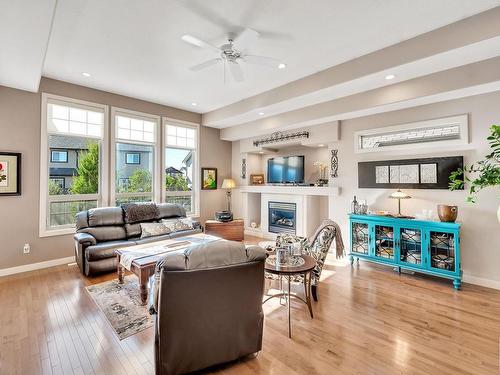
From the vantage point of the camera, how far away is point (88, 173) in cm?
481

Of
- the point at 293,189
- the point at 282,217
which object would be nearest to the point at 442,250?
the point at 293,189

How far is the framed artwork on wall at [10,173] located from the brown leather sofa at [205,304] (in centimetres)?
378

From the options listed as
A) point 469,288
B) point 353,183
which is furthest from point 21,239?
point 469,288

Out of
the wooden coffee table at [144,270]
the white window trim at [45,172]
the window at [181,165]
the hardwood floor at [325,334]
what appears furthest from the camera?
the window at [181,165]

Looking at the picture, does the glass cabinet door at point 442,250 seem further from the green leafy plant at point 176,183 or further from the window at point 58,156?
the window at point 58,156

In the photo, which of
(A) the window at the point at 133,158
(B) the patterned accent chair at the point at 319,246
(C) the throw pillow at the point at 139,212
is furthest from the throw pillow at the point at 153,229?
(B) the patterned accent chair at the point at 319,246

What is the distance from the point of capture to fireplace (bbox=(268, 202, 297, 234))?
5918mm

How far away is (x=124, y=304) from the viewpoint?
3023 mm

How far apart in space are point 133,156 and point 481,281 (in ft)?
20.9

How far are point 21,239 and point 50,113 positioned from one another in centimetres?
215

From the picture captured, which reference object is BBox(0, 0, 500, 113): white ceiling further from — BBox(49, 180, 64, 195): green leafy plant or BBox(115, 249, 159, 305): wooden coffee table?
BBox(115, 249, 159, 305): wooden coffee table

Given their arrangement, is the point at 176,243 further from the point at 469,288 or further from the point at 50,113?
the point at 469,288

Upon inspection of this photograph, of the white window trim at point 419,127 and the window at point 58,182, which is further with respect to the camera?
the window at point 58,182

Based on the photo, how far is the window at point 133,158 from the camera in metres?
5.33
